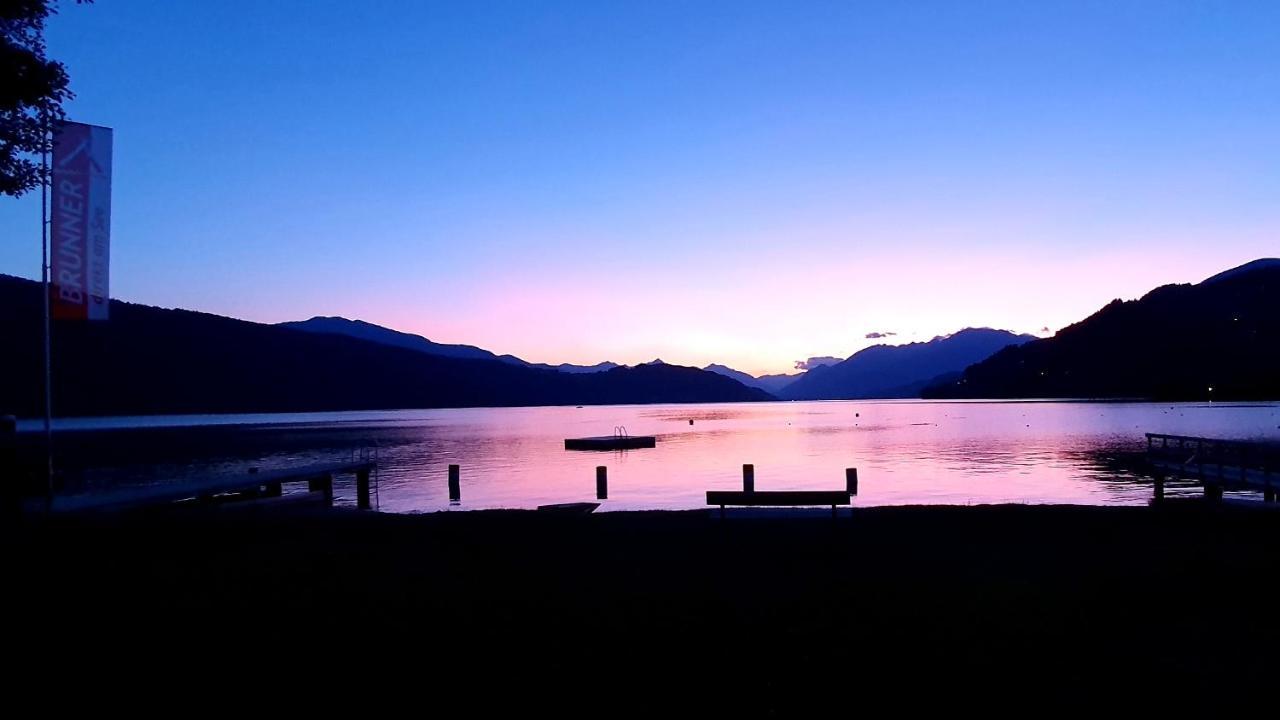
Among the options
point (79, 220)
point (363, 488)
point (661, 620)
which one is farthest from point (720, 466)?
point (661, 620)

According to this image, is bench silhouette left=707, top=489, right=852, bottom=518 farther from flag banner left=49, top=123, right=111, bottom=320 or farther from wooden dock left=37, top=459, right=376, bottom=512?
flag banner left=49, top=123, right=111, bottom=320

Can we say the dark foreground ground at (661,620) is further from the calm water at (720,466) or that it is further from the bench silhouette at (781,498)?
the calm water at (720,466)

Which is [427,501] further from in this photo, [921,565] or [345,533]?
[921,565]

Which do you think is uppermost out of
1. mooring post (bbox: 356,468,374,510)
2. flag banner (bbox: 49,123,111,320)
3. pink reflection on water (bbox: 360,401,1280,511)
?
flag banner (bbox: 49,123,111,320)

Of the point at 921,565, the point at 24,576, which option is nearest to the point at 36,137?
the point at 24,576

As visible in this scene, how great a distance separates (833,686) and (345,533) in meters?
13.2

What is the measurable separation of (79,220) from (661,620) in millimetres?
18280

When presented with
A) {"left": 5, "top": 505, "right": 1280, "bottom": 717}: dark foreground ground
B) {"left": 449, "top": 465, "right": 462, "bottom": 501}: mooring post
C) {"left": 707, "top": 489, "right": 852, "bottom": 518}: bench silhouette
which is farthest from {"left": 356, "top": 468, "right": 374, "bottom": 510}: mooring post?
{"left": 707, "top": 489, "right": 852, "bottom": 518}: bench silhouette

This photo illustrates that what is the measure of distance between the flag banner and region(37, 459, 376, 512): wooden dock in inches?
177

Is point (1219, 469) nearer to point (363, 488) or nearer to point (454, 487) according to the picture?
point (363, 488)

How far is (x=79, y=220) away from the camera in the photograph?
19.6 m

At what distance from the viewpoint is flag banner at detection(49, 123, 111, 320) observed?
1919cm

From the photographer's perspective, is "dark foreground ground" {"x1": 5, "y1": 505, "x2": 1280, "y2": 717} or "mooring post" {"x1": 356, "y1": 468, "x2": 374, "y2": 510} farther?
"mooring post" {"x1": 356, "y1": 468, "x2": 374, "y2": 510}

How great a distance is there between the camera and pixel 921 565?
1291cm
